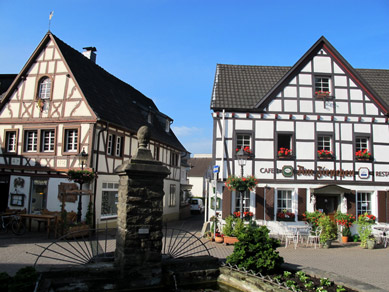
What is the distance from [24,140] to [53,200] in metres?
3.62

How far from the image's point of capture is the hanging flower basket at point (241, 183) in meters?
14.0

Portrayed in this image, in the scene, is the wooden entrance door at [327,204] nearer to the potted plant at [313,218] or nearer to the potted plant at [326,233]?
the potted plant at [313,218]

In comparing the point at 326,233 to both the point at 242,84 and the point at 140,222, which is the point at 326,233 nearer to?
the point at 242,84

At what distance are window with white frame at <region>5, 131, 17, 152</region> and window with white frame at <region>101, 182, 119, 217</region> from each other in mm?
5269

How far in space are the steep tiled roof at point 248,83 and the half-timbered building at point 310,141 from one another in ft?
0.32

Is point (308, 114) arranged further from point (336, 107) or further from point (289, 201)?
point (289, 201)

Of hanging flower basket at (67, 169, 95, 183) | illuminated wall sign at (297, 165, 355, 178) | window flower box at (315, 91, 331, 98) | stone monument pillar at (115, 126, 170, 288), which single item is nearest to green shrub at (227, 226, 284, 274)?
stone monument pillar at (115, 126, 170, 288)

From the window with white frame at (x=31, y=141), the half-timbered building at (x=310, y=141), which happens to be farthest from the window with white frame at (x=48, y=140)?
the half-timbered building at (x=310, y=141)

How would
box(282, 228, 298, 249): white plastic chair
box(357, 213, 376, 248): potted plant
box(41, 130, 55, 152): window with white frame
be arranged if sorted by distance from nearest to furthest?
box(282, 228, 298, 249): white plastic chair
box(357, 213, 376, 248): potted plant
box(41, 130, 55, 152): window with white frame

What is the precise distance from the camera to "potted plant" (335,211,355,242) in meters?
14.9

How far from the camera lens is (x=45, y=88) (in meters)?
17.7

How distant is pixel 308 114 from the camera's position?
16031 mm

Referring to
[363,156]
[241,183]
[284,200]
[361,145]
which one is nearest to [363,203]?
[363,156]

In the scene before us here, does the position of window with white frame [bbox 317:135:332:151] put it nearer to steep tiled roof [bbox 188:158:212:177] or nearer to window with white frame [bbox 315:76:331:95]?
window with white frame [bbox 315:76:331:95]
